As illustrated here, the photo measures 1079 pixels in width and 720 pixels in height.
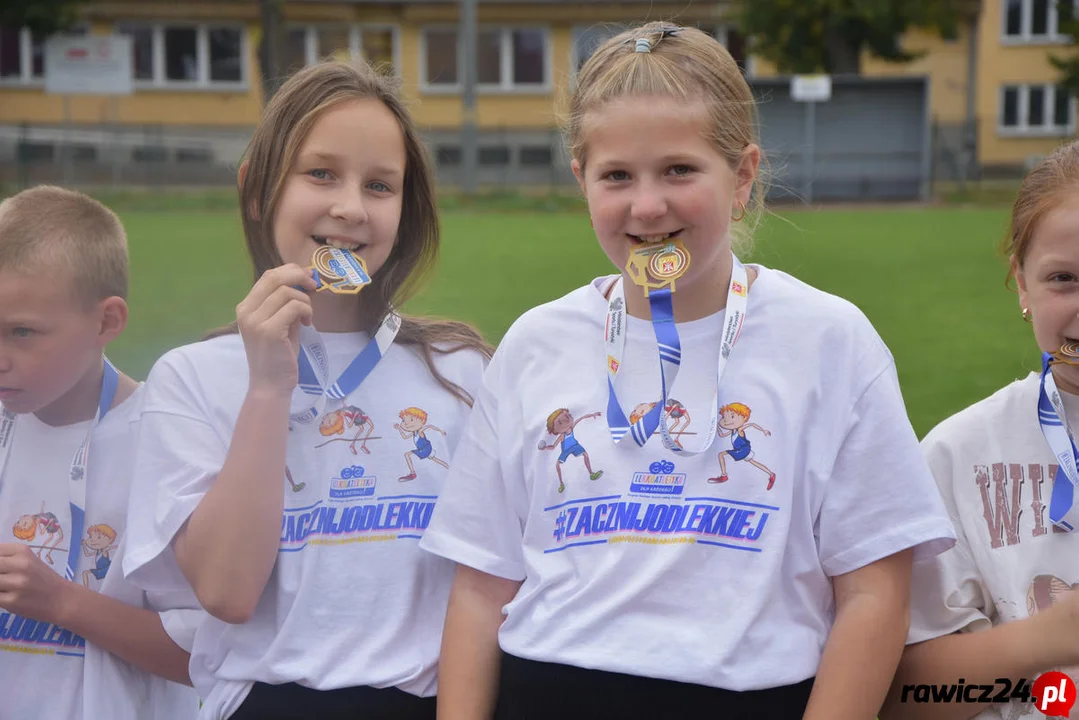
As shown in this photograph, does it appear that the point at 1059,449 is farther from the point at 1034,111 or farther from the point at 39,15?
the point at 1034,111

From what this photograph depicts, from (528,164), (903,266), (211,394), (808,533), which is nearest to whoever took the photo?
(808,533)

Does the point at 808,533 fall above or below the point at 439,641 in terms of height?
above

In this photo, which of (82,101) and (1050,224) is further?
(82,101)

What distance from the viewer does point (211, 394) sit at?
2.72 meters

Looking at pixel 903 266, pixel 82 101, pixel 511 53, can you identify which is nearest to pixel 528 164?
pixel 511 53

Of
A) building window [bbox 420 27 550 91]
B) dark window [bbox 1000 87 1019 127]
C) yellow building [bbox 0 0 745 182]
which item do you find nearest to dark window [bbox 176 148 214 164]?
yellow building [bbox 0 0 745 182]

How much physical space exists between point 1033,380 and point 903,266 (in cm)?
1330

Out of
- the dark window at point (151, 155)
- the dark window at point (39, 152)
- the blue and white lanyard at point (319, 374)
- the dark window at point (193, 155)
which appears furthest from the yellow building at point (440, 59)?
the blue and white lanyard at point (319, 374)

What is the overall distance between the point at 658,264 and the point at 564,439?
1.24 feet

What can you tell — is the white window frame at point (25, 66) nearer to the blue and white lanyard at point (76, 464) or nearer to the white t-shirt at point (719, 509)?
the blue and white lanyard at point (76, 464)

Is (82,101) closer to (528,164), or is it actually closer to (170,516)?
(528,164)

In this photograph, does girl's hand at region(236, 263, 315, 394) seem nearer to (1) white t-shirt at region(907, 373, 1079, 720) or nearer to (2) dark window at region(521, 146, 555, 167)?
(1) white t-shirt at region(907, 373, 1079, 720)

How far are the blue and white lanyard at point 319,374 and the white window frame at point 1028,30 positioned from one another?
40.8m

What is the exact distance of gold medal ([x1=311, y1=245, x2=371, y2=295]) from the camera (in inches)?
106
